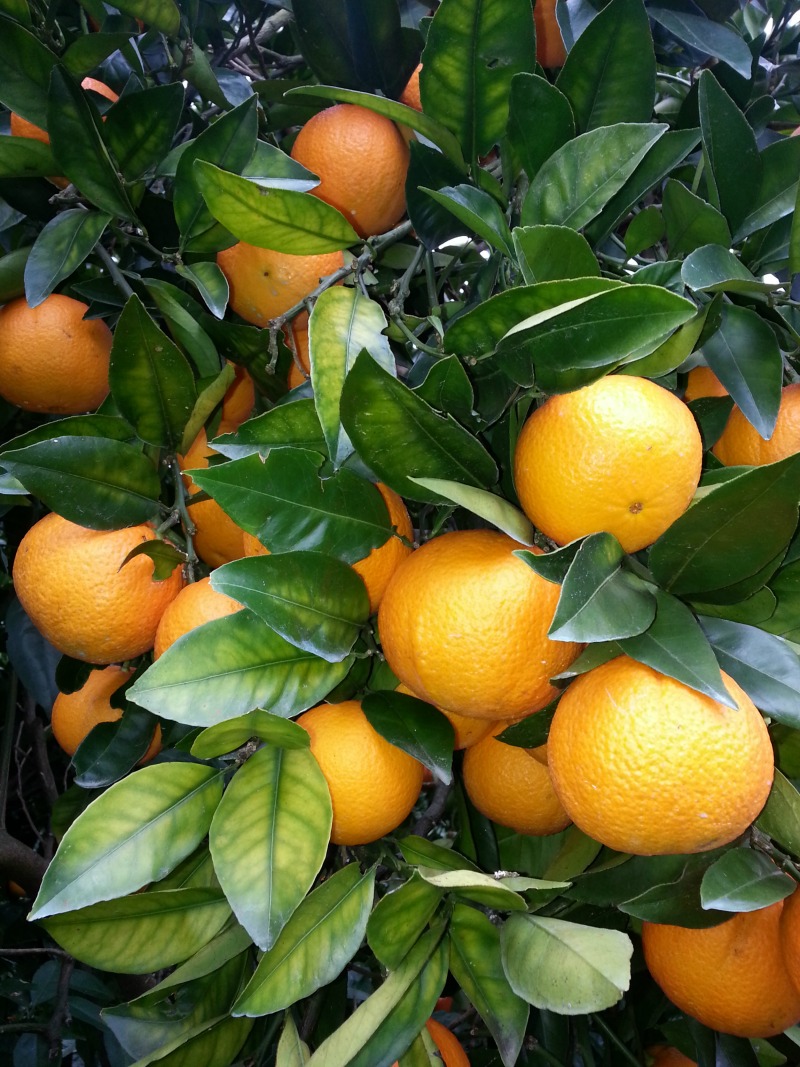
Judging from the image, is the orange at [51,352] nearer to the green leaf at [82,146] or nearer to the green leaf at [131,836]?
the green leaf at [82,146]

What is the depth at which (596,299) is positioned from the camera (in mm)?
626

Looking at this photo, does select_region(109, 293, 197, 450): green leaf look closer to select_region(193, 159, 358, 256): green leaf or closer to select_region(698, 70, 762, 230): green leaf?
select_region(193, 159, 358, 256): green leaf

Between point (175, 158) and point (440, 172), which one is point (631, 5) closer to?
point (440, 172)

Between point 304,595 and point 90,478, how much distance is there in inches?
12.9

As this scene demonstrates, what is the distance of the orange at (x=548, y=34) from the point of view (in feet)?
3.91

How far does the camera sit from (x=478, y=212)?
836 millimetres

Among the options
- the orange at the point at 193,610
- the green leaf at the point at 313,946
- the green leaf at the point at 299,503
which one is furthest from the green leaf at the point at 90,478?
the green leaf at the point at 313,946

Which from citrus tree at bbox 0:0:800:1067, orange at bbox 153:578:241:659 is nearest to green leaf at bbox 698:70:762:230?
citrus tree at bbox 0:0:800:1067

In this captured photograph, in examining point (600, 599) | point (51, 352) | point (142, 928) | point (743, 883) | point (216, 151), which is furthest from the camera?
point (51, 352)

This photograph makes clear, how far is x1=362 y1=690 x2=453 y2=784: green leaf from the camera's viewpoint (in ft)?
2.67

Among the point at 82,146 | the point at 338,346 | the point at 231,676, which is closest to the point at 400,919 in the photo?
the point at 231,676

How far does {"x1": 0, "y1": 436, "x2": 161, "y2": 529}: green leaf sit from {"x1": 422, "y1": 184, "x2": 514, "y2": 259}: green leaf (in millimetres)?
458

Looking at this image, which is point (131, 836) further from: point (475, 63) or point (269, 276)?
point (475, 63)

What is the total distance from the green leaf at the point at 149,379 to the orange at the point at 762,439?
0.63m
